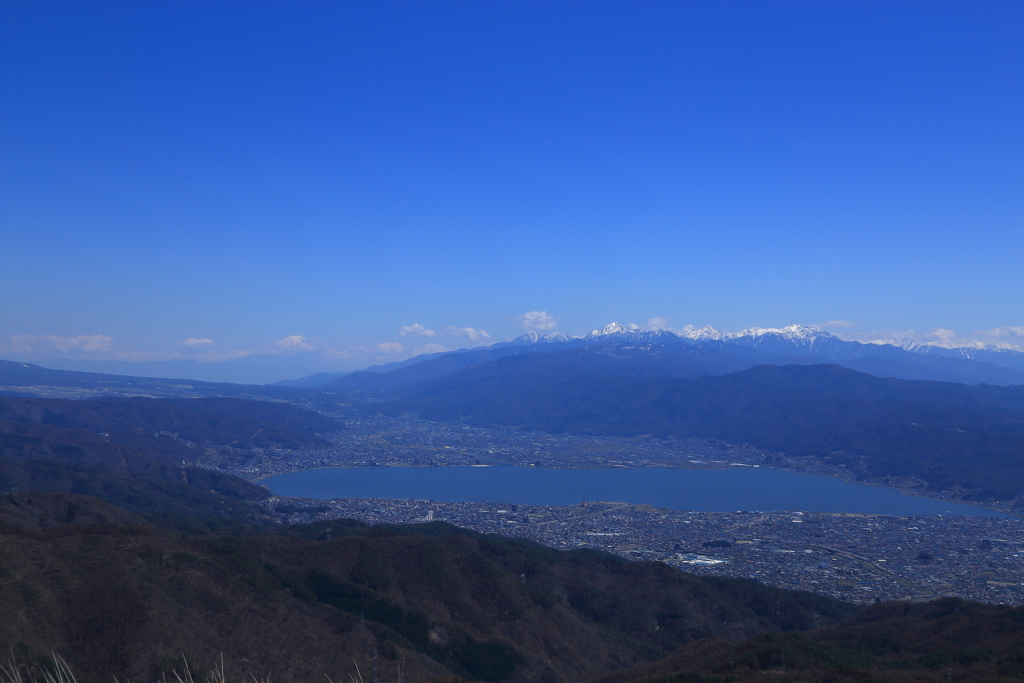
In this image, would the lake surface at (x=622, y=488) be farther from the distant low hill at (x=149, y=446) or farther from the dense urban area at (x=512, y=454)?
the distant low hill at (x=149, y=446)

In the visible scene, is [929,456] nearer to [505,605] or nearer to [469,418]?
[505,605]

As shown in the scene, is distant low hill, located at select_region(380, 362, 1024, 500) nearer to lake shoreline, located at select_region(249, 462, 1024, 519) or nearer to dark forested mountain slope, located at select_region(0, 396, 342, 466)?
lake shoreline, located at select_region(249, 462, 1024, 519)

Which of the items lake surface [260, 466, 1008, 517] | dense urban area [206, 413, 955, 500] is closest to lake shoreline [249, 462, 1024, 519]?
dense urban area [206, 413, 955, 500]

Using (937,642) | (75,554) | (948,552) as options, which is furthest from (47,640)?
(948,552)

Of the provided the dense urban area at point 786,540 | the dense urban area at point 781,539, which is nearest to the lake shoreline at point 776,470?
the dense urban area at point 781,539

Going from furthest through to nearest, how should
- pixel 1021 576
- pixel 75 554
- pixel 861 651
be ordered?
pixel 1021 576 → pixel 861 651 → pixel 75 554

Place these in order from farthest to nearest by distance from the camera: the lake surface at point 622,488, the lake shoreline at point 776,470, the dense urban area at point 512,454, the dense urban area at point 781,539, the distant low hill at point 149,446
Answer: the dense urban area at point 512,454 → the lake shoreline at point 776,470 → the lake surface at point 622,488 → the distant low hill at point 149,446 → the dense urban area at point 781,539
